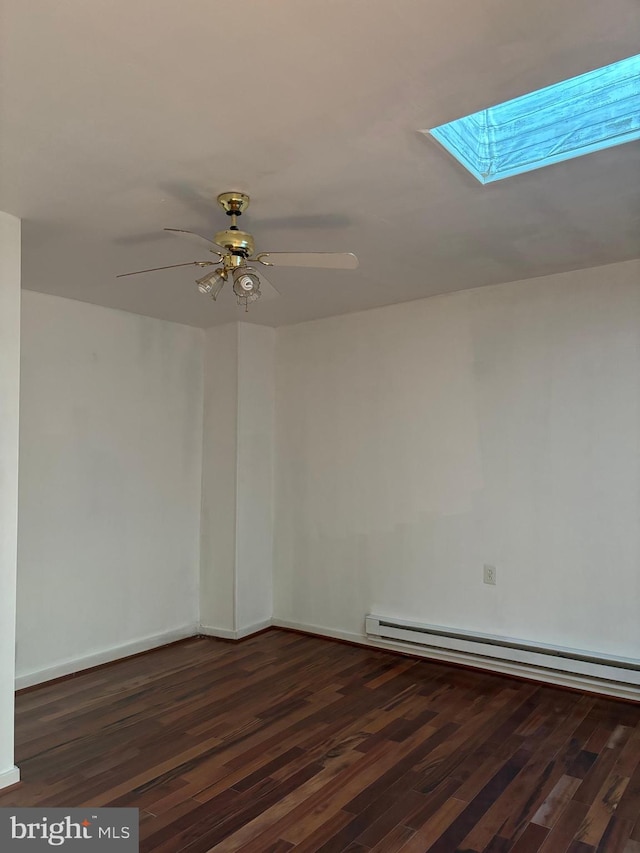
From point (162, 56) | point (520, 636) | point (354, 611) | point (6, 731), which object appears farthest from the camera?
point (354, 611)

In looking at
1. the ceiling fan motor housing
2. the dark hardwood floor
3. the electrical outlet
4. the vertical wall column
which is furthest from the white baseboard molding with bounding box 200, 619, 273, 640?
the ceiling fan motor housing

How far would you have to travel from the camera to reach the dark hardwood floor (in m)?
2.28

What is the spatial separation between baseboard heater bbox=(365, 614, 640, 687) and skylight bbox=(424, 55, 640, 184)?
2.67 m

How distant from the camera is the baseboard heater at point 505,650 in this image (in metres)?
3.42

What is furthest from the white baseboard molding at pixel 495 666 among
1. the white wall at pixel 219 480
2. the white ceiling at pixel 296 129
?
the white ceiling at pixel 296 129

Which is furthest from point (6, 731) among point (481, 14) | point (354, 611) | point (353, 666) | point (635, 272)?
point (635, 272)

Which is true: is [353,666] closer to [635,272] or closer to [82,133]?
[635,272]

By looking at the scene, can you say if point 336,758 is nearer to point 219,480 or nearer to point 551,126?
point 219,480

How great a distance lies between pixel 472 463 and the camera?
4031 millimetres

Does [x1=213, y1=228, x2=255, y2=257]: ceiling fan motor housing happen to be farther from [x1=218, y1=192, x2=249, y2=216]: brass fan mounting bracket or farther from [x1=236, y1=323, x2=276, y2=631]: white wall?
[x1=236, y1=323, x2=276, y2=631]: white wall

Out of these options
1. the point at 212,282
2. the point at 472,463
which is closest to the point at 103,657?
the point at 472,463

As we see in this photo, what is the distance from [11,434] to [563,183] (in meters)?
2.49

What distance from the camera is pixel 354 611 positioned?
456cm

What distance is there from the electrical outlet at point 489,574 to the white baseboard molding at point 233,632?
1.88 meters
